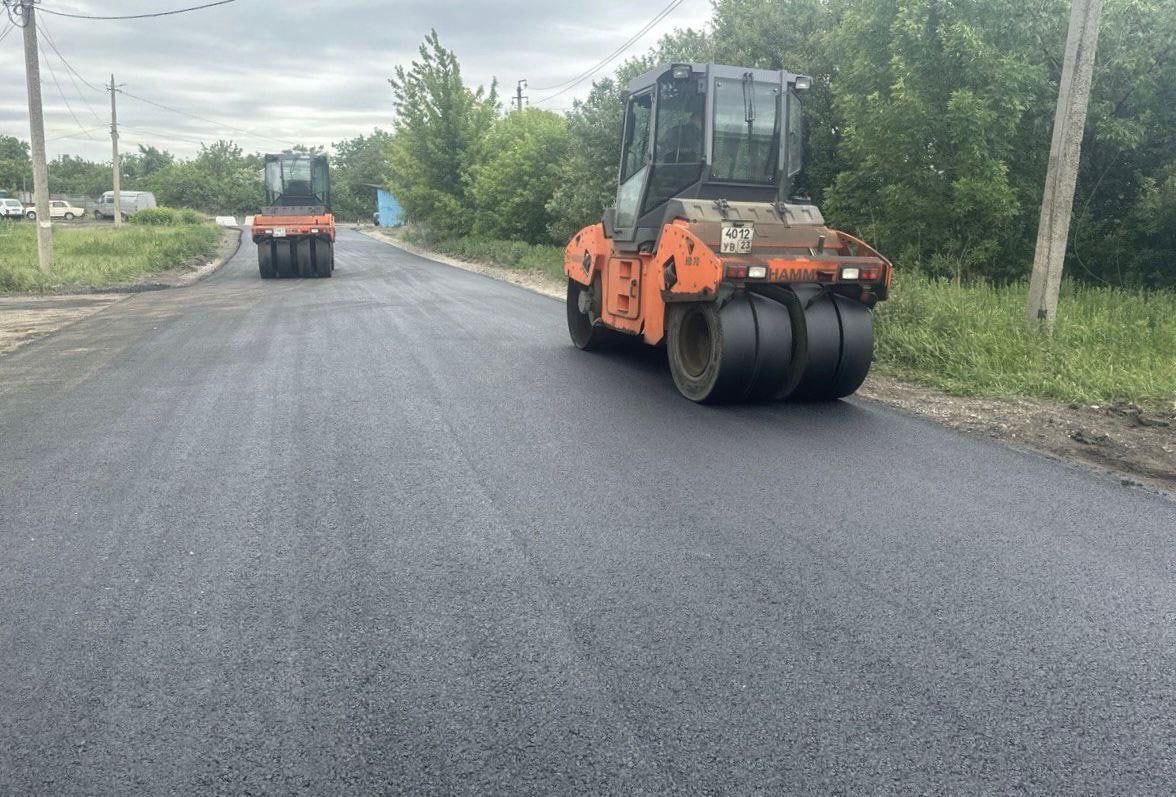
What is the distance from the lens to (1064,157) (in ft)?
32.2

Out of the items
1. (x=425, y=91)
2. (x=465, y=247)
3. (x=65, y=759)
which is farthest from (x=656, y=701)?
(x=425, y=91)

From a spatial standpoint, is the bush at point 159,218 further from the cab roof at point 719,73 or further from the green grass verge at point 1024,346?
the green grass verge at point 1024,346

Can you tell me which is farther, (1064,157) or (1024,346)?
(1064,157)

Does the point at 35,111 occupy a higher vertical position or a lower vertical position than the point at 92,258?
higher

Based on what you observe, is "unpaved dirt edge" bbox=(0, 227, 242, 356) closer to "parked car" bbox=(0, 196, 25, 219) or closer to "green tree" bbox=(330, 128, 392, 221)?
"parked car" bbox=(0, 196, 25, 219)

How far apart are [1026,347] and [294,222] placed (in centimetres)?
1737

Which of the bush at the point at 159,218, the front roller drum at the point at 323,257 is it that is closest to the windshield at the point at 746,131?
the front roller drum at the point at 323,257

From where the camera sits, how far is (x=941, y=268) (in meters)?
15.2

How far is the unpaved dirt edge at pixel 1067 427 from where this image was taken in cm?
593

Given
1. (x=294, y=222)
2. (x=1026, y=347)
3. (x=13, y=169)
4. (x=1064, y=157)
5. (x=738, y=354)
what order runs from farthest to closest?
1. (x=13, y=169)
2. (x=294, y=222)
3. (x=1064, y=157)
4. (x=1026, y=347)
5. (x=738, y=354)

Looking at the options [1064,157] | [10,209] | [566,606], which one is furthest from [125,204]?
[566,606]

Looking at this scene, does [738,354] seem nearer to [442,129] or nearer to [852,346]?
[852,346]

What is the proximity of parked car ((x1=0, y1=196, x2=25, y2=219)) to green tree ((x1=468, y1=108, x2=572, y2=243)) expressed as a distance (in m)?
38.3

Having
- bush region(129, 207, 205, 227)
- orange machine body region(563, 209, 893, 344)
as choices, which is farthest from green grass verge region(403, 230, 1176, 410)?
bush region(129, 207, 205, 227)
